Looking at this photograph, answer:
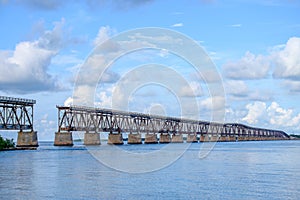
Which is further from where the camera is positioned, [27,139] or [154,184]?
[27,139]

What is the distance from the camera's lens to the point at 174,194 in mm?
56625

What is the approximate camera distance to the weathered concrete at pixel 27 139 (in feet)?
566

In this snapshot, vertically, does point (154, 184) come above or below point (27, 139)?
below

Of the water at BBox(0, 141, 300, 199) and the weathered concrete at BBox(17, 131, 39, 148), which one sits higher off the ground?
the weathered concrete at BBox(17, 131, 39, 148)

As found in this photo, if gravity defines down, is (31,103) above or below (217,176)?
above

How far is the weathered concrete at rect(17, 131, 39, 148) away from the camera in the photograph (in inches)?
6786

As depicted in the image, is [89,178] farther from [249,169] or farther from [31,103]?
[31,103]

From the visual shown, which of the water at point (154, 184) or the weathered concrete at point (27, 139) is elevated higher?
the weathered concrete at point (27, 139)

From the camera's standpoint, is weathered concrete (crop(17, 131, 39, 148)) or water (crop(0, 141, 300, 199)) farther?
weathered concrete (crop(17, 131, 39, 148))

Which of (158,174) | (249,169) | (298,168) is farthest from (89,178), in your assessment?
(298,168)

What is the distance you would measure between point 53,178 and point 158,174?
54.7 feet

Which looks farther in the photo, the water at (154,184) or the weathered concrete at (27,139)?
the weathered concrete at (27,139)

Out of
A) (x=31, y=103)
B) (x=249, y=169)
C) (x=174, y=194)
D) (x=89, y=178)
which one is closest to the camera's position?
(x=174, y=194)

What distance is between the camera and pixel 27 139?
177 meters
